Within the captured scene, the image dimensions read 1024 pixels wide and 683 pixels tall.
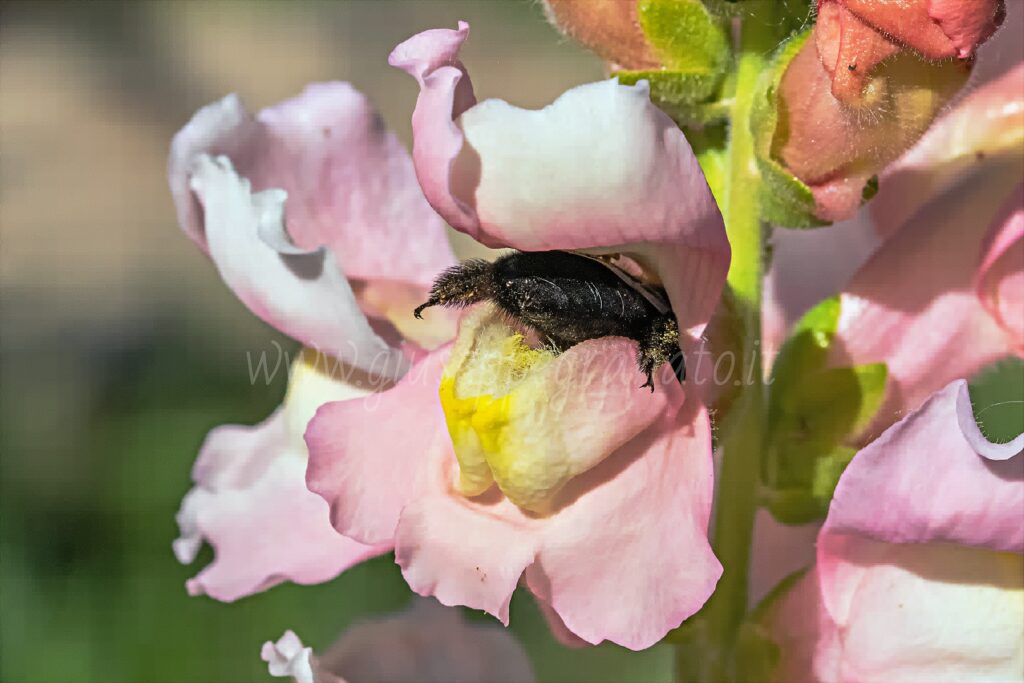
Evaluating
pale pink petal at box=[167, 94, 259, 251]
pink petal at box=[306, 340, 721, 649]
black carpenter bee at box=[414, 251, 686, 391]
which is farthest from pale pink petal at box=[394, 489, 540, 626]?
pale pink petal at box=[167, 94, 259, 251]

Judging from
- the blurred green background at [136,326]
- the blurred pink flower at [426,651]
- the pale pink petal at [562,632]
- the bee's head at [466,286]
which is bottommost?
the blurred green background at [136,326]

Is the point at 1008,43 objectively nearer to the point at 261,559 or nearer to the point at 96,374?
the point at 261,559

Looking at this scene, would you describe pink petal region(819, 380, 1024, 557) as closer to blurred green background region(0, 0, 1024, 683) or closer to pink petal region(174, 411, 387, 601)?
pink petal region(174, 411, 387, 601)

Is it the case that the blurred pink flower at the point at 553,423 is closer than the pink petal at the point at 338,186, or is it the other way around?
the blurred pink flower at the point at 553,423

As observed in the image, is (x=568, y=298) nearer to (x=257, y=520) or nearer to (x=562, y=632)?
(x=562, y=632)

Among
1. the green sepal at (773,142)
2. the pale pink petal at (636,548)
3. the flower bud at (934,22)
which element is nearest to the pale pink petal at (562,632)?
the pale pink petal at (636,548)

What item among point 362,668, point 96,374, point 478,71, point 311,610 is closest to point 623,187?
point 362,668

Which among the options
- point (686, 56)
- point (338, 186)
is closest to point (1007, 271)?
point (686, 56)

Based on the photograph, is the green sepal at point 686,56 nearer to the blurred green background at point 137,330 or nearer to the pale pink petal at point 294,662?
the blurred green background at point 137,330
